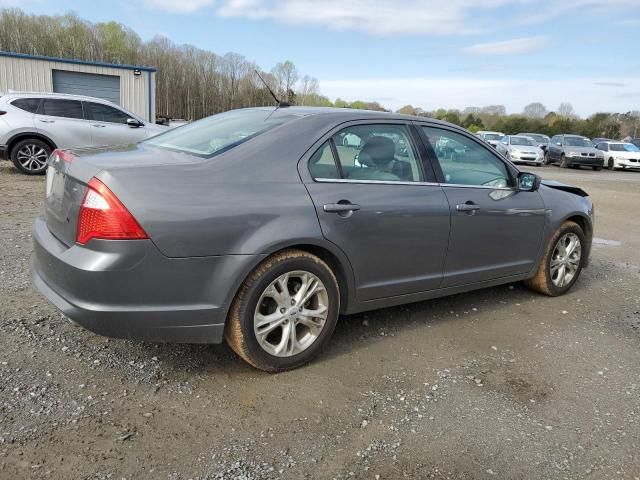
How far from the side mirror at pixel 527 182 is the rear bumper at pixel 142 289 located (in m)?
2.57

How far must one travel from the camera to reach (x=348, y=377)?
3.29 m

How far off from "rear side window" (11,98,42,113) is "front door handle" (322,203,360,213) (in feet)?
31.9

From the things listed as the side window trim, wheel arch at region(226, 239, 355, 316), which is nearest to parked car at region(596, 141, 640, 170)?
the side window trim

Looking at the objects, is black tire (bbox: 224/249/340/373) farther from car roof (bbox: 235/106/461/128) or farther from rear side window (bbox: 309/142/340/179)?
car roof (bbox: 235/106/461/128)

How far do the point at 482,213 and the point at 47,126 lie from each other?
9597mm

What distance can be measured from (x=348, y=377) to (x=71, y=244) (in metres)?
1.75

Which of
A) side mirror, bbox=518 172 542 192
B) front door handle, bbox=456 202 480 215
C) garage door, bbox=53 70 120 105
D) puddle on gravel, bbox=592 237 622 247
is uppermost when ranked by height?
garage door, bbox=53 70 120 105

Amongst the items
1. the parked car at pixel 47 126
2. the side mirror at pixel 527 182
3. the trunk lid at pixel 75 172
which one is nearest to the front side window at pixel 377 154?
the trunk lid at pixel 75 172

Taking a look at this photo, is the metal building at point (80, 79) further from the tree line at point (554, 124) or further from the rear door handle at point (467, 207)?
the tree line at point (554, 124)

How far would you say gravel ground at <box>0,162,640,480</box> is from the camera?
2.47 meters

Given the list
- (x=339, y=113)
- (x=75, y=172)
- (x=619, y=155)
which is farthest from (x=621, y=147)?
(x=75, y=172)

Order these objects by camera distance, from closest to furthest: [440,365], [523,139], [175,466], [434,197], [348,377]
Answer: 1. [175,466]
2. [348,377]
3. [440,365]
4. [434,197]
5. [523,139]

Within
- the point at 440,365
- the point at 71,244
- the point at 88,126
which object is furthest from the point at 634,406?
the point at 88,126

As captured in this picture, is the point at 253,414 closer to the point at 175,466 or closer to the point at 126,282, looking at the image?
the point at 175,466
